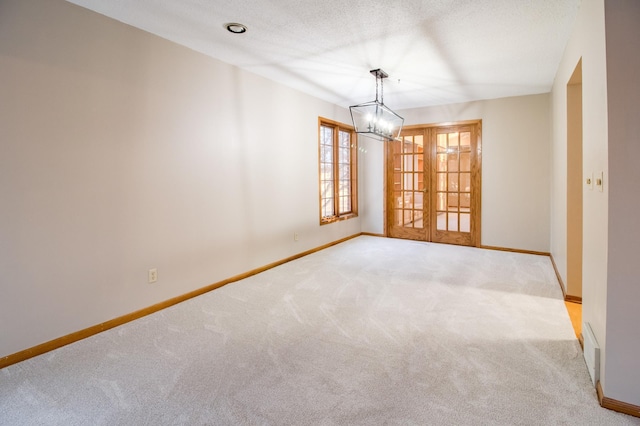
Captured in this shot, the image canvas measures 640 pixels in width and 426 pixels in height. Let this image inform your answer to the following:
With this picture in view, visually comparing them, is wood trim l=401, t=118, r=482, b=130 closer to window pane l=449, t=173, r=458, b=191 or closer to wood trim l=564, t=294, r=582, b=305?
window pane l=449, t=173, r=458, b=191

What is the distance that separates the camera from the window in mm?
5867

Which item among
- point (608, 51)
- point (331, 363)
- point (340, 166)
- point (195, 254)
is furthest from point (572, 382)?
point (340, 166)

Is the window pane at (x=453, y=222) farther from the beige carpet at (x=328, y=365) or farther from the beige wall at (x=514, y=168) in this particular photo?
the beige carpet at (x=328, y=365)

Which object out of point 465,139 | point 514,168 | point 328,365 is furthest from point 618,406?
point 465,139

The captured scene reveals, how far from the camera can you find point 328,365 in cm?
223

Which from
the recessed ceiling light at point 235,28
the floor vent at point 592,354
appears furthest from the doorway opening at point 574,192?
the recessed ceiling light at point 235,28

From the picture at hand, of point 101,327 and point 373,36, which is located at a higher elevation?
point 373,36

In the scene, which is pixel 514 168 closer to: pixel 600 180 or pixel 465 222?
pixel 465 222

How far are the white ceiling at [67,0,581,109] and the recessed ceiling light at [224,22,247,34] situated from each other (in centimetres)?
6

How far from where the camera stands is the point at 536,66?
154 inches

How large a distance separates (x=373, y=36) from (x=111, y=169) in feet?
8.21

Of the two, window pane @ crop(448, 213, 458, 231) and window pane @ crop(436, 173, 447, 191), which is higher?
window pane @ crop(436, 173, 447, 191)

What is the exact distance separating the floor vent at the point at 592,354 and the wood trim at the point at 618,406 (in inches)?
5.2

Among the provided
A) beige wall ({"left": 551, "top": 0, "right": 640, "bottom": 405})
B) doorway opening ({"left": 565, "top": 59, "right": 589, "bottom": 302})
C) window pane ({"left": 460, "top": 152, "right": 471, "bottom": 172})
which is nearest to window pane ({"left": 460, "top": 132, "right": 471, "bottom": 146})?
window pane ({"left": 460, "top": 152, "right": 471, "bottom": 172})
